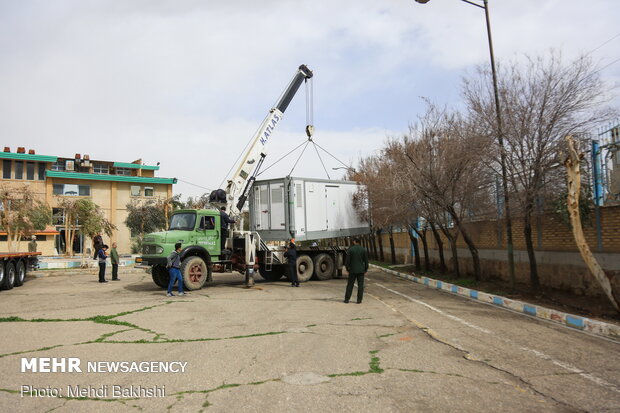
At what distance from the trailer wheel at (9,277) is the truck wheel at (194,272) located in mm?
6529

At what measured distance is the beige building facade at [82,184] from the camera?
148ft

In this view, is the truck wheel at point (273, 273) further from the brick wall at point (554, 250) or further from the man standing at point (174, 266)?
the brick wall at point (554, 250)

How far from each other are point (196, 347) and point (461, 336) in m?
4.48

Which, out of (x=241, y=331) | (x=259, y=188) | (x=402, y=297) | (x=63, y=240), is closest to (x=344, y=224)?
(x=259, y=188)

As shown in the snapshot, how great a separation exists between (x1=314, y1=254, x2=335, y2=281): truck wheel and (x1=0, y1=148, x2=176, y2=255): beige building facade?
103 feet

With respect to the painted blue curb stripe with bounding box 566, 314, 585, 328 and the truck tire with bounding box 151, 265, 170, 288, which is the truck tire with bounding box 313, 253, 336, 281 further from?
the painted blue curb stripe with bounding box 566, 314, 585, 328

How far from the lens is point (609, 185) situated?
10.9 m

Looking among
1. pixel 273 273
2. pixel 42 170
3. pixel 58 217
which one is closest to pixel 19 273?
pixel 273 273

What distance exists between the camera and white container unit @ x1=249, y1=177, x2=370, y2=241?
1766 cm

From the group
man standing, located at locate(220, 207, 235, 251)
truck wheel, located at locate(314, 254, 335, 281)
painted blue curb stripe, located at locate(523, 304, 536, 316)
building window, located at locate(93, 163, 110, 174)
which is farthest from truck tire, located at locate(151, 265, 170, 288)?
building window, located at locate(93, 163, 110, 174)

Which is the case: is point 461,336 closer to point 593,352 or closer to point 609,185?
point 593,352

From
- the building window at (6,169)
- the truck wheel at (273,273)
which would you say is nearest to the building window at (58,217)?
the building window at (6,169)

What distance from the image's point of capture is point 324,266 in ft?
64.3

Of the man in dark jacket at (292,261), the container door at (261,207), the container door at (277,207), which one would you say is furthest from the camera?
the container door at (261,207)
